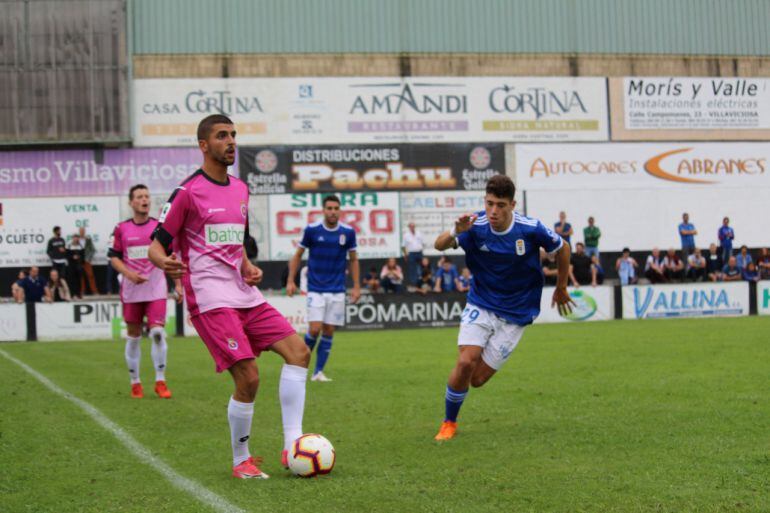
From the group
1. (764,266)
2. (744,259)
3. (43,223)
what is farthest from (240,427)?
(764,266)

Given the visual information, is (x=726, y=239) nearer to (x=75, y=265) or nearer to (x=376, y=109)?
(x=376, y=109)

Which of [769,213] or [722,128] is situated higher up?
[722,128]

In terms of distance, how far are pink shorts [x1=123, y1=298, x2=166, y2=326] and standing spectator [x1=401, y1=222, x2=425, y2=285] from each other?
21401mm

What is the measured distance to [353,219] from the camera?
35844 mm

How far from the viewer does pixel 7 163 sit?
3484 centimetres

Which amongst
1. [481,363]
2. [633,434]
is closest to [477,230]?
[481,363]

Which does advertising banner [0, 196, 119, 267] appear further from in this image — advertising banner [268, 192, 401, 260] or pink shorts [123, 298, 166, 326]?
pink shorts [123, 298, 166, 326]

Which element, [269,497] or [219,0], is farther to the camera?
[219,0]

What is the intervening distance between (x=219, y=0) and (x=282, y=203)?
25.4ft

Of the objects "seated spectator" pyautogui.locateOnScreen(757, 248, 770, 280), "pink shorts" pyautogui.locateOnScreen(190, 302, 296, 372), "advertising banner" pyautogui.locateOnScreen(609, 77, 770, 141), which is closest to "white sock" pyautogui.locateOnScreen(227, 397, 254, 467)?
"pink shorts" pyautogui.locateOnScreen(190, 302, 296, 372)

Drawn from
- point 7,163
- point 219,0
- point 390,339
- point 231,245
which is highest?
point 219,0

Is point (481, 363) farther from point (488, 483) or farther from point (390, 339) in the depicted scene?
point (390, 339)

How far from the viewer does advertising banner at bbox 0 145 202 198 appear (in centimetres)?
3481

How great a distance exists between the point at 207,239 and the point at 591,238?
28.2m
